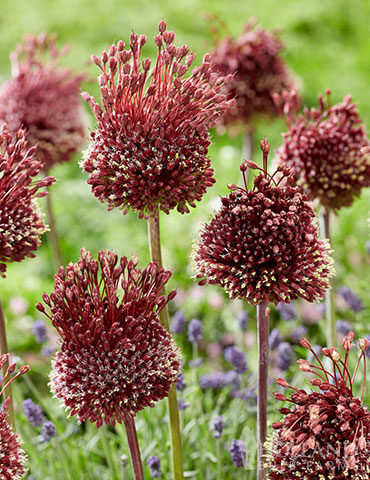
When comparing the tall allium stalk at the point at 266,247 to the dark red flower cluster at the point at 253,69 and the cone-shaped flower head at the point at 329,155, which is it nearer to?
the cone-shaped flower head at the point at 329,155

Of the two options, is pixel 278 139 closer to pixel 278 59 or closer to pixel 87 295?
pixel 278 59

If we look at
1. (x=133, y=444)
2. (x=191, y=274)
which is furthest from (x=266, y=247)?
(x=191, y=274)

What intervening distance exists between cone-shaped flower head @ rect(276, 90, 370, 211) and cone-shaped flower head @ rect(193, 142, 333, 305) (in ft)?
1.72

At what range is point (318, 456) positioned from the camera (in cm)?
110

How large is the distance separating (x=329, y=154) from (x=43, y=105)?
3.90 ft

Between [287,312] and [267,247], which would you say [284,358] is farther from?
[267,247]

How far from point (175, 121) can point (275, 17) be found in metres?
6.35

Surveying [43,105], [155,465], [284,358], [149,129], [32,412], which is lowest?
[155,465]

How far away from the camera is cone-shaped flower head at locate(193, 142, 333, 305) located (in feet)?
4.04

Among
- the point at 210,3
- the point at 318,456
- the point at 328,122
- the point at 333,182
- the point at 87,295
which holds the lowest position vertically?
the point at 318,456

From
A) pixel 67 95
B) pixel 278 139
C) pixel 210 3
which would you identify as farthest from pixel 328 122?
pixel 210 3

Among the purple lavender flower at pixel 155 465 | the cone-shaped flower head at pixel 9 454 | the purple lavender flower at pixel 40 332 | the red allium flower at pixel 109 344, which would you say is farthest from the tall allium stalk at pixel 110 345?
the purple lavender flower at pixel 40 332

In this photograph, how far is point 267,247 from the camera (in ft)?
4.08

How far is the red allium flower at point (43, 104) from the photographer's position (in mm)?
2340
